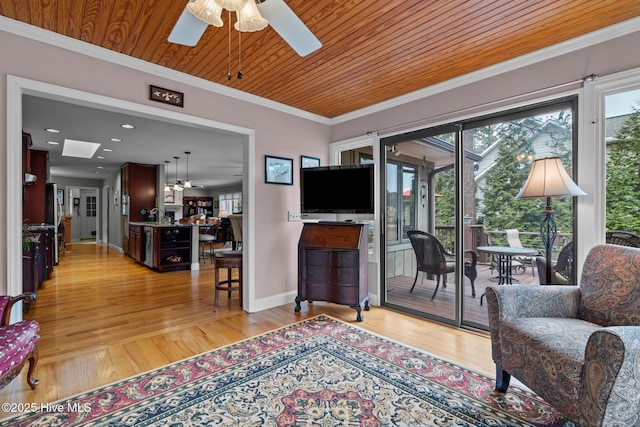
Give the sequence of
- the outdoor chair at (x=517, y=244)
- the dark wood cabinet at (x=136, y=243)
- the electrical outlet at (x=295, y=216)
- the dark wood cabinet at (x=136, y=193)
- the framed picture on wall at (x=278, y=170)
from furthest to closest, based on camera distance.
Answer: the dark wood cabinet at (x=136, y=193)
the dark wood cabinet at (x=136, y=243)
the electrical outlet at (x=295, y=216)
the framed picture on wall at (x=278, y=170)
the outdoor chair at (x=517, y=244)

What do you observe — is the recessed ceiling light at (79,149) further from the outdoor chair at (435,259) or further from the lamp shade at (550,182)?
the lamp shade at (550,182)

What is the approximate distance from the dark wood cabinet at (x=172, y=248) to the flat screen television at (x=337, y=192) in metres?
3.46

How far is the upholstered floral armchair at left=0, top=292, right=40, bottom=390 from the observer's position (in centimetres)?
160

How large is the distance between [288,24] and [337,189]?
202 cm

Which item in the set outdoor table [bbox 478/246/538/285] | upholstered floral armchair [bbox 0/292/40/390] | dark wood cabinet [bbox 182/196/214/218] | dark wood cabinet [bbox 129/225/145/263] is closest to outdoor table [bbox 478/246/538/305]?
outdoor table [bbox 478/246/538/285]

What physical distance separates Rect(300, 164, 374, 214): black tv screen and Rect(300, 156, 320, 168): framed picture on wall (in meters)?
0.36

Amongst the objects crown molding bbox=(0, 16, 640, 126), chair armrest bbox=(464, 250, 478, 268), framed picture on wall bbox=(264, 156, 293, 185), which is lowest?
chair armrest bbox=(464, 250, 478, 268)

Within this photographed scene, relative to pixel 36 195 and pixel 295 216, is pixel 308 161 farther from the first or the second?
pixel 36 195

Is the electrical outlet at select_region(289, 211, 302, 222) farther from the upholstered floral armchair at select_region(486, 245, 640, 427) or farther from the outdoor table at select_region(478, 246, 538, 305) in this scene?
the upholstered floral armchair at select_region(486, 245, 640, 427)

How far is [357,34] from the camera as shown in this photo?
7.41 ft

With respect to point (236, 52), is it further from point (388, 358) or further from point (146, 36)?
point (388, 358)

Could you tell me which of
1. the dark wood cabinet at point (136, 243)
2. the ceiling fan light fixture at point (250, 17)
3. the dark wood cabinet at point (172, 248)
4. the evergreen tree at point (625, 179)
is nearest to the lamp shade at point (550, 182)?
the evergreen tree at point (625, 179)

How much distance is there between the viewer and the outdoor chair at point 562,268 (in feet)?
8.00

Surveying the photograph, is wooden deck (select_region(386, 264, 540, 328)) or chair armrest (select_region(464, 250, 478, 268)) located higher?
chair armrest (select_region(464, 250, 478, 268))
